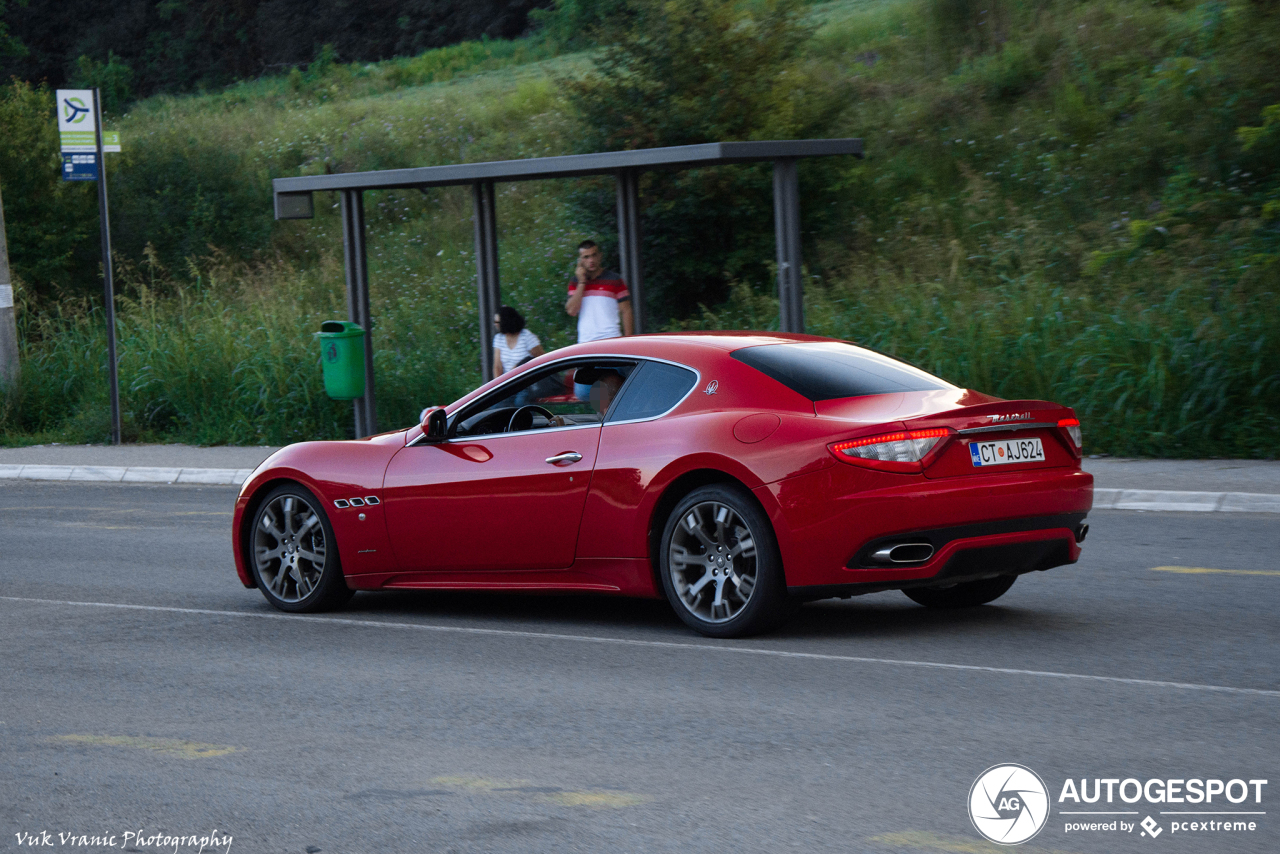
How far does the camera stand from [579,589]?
7660mm

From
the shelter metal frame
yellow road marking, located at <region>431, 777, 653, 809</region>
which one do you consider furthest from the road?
the shelter metal frame

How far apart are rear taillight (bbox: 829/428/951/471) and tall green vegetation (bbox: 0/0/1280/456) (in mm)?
7878

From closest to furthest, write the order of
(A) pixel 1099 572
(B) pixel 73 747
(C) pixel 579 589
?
1. (B) pixel 73 747
2. (C) pixel 579 589
3. (A) pixel 1099 572

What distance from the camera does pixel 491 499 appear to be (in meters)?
7.87

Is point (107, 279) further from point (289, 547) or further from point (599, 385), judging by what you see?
point (599, 385)

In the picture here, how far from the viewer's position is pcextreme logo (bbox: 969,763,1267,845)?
4.40 meters

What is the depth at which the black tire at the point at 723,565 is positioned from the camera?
697 centimetres

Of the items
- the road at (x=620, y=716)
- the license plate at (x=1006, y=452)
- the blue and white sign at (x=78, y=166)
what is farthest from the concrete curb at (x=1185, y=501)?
Result: the blue and white sign at (x=78, y=166)

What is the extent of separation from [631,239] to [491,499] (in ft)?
27.4

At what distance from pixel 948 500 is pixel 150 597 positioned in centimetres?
517

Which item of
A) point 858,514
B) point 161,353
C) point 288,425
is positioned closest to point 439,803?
point 858,514

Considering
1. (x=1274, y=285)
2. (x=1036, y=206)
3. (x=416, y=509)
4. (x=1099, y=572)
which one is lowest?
(x=1099, y=572)

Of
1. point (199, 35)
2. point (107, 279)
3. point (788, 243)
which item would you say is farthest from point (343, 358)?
point (199, 35)

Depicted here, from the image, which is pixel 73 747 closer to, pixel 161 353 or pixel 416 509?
pixel 416 509
